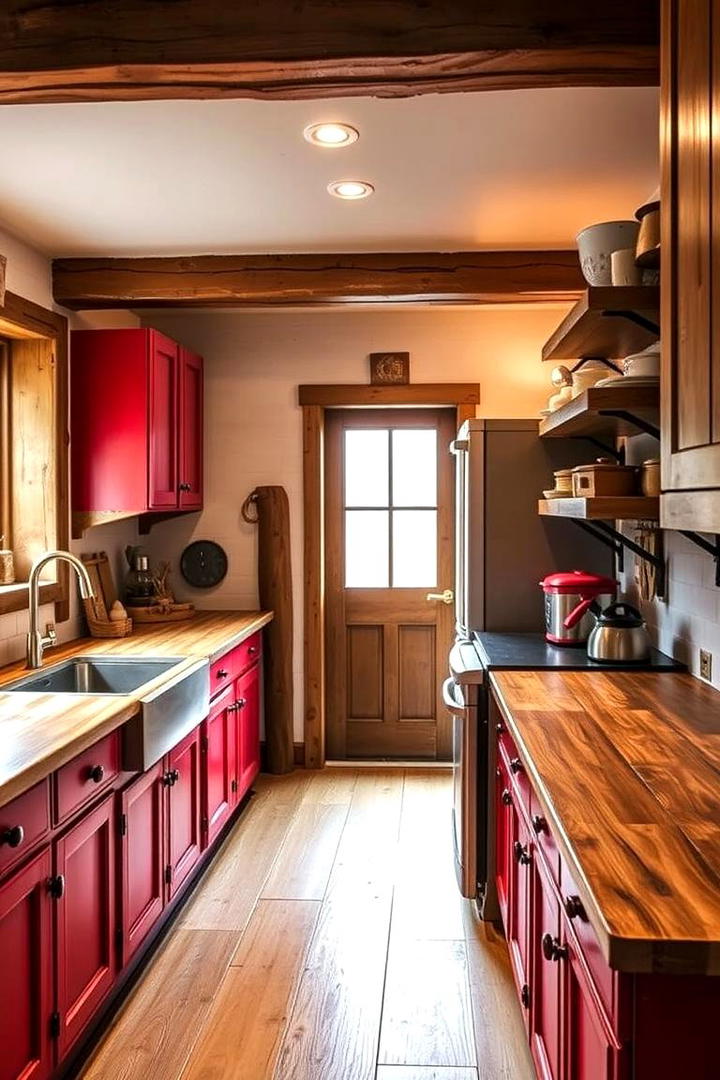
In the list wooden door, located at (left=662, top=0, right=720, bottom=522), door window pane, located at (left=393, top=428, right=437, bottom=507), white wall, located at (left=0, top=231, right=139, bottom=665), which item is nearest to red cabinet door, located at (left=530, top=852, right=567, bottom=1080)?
wooden door, located at (left=662, top=0, right=720, bottom=522)

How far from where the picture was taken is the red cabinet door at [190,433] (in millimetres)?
4160

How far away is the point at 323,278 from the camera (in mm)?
3605

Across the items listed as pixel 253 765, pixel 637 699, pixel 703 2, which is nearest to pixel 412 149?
pixel 703 2

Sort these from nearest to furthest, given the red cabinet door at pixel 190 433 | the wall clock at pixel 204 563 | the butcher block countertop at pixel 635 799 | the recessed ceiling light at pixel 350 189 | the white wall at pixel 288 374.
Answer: the butcher block countertop at pixel 635 799 < the recessed ceiling light at pixel 350 189 < the red cabinet door at pixel 190 433 < the white wall at pixel 288 374 < the wall clock at pixel 204 563

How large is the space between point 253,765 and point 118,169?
9.05 ft

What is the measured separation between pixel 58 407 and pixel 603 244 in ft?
7.39

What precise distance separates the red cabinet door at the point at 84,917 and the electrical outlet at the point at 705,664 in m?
1.70

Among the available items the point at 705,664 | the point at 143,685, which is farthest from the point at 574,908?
the point at 143,685

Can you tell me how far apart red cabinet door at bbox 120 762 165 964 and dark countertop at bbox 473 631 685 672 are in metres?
1.15

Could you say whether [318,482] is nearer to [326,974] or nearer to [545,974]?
[326,974]

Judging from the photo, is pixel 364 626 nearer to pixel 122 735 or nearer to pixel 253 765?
pixel 253 765

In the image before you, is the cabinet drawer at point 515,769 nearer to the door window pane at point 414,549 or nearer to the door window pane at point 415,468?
the door window pane at point 414,549

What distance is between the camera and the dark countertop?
2.69 m

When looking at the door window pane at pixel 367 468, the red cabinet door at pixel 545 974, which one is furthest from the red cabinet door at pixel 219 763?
the red cabinet door at pixel 545 974
